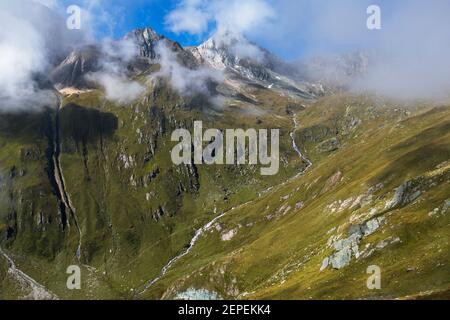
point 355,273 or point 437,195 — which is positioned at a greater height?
point 437,195
